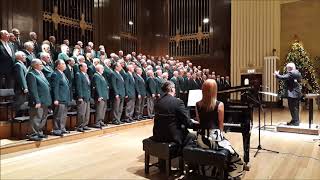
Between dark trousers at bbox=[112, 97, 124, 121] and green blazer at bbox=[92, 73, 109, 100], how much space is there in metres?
0.51

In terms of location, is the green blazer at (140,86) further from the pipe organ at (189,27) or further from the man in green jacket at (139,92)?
the pipe organ at (189,27)

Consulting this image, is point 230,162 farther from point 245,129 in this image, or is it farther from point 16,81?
point 16,81

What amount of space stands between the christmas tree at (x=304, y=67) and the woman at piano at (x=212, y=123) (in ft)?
28.3

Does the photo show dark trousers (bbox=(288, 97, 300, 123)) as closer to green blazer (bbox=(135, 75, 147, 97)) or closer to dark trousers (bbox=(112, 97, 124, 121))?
green blazer (bbox=(135, 75, 147, 97))

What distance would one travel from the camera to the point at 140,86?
307 inches

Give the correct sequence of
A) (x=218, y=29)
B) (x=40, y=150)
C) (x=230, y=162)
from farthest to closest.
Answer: (x=218, y=29) → (x=40, y=150) → (x=230, y=162)

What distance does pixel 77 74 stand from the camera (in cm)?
599

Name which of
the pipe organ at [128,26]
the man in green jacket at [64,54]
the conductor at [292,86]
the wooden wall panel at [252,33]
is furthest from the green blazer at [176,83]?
the wooden wall panel at [252,33]

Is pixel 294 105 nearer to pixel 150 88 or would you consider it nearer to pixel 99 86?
pixel 150 88

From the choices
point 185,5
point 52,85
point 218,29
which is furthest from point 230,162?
point 185,5

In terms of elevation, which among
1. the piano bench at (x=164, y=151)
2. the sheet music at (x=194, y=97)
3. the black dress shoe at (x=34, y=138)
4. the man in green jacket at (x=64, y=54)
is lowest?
the black dress shoe at (x=34, y=138)

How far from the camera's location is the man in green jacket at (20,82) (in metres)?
5.11

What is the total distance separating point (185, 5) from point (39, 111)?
10.8m

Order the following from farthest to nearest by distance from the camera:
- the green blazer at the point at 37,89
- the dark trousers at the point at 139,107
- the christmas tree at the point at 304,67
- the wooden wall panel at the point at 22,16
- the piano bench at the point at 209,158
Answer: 1. the christmas tree at the point at 304,67
2. the dark trousers at the point at 139,107
3. the wooden wall panel at the point at 22,16
4. the green blazer at the point at 37,89
5. the piano bench at the point at 209,158
